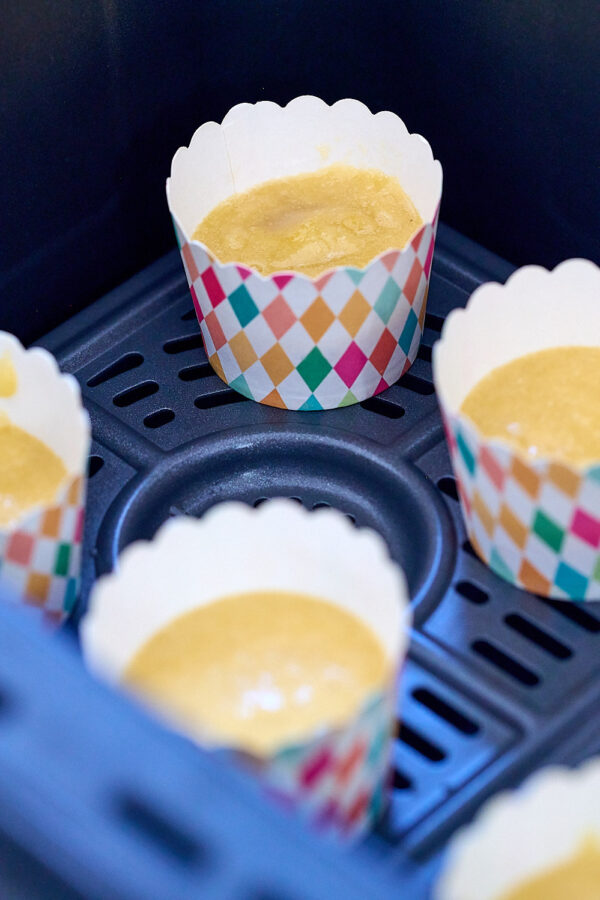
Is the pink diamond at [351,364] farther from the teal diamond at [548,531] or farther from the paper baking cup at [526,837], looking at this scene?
the paper baking cup at [526,837]

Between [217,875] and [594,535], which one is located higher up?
[217,875]

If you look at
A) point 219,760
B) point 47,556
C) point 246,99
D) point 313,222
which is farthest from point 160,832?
point 246,99

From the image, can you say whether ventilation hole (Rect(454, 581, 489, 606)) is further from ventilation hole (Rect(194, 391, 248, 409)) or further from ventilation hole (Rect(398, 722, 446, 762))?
ventilation hole (Rect(194, 391, 248, 409))

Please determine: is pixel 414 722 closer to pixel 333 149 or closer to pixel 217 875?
pixel 217 875

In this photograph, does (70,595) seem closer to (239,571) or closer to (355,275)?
(239,571)

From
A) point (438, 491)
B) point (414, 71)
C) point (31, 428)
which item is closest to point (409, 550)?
point (438, 491)
